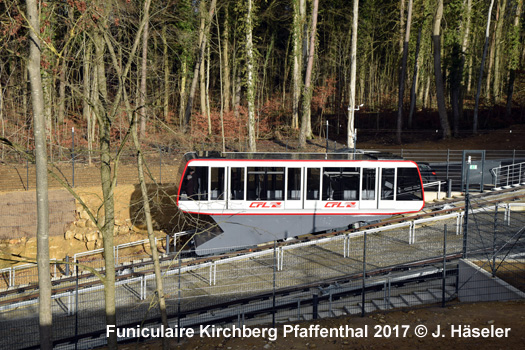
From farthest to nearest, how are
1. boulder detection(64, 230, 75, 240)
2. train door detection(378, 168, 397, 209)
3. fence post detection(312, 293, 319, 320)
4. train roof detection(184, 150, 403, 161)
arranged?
boulder detection(64, 230, 75, 240) → train door detection(378, 168, 397, 209) → train roof detection(184, 150, 403, 161) → fence post detection(312, 293, 319, 320)

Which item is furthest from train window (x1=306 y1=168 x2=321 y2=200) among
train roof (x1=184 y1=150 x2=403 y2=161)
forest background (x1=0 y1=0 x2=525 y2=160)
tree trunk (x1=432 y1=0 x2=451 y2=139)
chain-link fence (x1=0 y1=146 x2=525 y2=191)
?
tree trunk (x1=432 y1=0 x2=451 y2=139)

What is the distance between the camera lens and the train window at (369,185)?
1720 centimetres

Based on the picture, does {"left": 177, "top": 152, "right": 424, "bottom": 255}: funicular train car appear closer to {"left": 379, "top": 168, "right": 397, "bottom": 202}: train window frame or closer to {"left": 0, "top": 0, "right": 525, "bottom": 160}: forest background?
{"left": 379, "top": 168, "right": 397, "bottom": 202}: train window frame

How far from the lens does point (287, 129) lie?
3562 cm

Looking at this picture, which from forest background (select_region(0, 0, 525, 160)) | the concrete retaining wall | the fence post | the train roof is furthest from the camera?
forest background (select_region(0, 0, 525, 160))

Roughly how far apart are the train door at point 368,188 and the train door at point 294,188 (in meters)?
2.29

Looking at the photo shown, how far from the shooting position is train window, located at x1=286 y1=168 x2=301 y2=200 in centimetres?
1687

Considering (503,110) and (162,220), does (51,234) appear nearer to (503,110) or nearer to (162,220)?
(162,220)

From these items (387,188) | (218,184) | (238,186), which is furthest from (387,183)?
(218,184)

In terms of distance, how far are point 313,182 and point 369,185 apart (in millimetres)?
2133

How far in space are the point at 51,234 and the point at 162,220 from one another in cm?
487

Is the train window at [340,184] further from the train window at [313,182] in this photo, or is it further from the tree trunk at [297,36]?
the tree trunk at [297,36]

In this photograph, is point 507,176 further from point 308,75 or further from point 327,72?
point 327,72

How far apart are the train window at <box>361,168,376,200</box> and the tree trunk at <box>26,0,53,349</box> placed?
42.0ft
